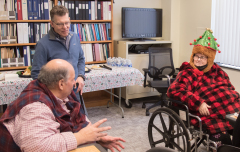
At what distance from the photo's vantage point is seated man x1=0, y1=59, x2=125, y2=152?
1167 millimetres

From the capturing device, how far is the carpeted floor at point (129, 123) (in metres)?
2.83

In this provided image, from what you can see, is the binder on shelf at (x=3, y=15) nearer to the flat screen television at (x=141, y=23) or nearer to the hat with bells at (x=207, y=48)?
the flat screen television at (x=141, y=23)

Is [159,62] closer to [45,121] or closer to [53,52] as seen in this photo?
[53,52]

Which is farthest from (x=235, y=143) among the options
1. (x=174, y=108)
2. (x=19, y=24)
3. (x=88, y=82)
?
(x=19, y=24)

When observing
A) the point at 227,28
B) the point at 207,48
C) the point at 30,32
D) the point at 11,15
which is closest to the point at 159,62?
the point at 227,28

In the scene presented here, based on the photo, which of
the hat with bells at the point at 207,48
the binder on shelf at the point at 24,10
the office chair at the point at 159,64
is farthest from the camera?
the office chair at the point at 159,64

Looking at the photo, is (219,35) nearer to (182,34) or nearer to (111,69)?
(182,34)

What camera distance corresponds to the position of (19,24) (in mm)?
3473

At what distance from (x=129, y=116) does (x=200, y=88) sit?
60.5 inches

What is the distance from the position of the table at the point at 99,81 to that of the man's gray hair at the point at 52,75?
66.7 inches

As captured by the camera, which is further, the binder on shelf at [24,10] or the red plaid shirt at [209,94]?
the binder on shelf at [24,10]

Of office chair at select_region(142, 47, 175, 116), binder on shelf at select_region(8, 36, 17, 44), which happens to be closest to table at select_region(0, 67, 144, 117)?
office chair at select_region(142, 47, 175, 116)

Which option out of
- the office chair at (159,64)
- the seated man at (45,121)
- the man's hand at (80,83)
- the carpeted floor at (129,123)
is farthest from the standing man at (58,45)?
the office chair at (159,64)

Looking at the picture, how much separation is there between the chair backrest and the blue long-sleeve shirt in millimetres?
1793
